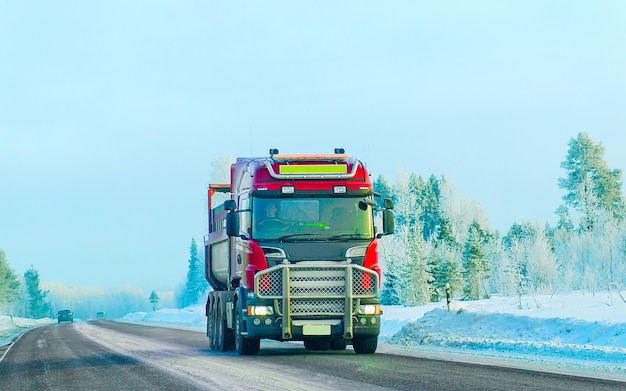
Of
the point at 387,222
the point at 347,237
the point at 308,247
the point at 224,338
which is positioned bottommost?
the point at 224,338

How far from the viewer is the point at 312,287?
56.6 ft

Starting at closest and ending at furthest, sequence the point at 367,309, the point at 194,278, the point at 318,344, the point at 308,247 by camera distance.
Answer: the point at 308,247 → the point at 367,309 → the point at 318,344 → the point at 194,278

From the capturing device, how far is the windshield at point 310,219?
17.4m

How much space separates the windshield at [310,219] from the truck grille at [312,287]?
68cm

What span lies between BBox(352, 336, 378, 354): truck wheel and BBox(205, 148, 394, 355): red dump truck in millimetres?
176

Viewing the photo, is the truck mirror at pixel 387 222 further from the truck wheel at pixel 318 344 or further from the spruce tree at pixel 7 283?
the spruce tree at pixel 7 283

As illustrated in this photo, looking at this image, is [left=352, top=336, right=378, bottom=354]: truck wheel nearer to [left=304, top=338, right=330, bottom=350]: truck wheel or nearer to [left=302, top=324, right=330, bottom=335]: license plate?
[left=302, top=324, right=330, bottom=335]: license plate

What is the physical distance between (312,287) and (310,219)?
1413 millimetres

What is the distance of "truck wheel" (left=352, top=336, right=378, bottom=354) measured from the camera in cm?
1872

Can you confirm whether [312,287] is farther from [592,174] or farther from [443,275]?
[592,174]

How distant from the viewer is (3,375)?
16.5 m

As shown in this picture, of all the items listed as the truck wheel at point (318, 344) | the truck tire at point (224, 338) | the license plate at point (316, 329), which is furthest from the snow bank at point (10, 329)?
the license plate at point (316, 329)

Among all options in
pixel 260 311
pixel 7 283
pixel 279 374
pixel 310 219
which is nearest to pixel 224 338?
pixel 260 311

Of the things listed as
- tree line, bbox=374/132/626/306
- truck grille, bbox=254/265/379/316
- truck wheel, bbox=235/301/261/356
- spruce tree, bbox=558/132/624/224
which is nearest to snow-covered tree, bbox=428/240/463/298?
tree line, bbox=374/132/626/306
